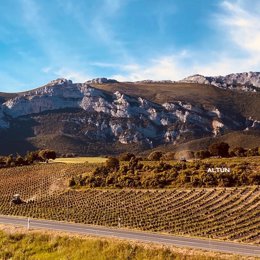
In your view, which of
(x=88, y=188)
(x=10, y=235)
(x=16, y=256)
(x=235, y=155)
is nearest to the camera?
(x=16, y=256)

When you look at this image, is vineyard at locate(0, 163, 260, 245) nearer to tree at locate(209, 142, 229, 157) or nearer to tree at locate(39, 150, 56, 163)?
tree at locate(39, 150, 56, 163)

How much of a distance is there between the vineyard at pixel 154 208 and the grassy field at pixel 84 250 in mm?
21207

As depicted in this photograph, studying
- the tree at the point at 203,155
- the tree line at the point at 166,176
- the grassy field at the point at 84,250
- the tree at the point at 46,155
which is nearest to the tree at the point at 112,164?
the tree line at the point at 166,176

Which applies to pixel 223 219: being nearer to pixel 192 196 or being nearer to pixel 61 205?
pixel 192 196

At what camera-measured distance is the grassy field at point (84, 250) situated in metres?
23.7

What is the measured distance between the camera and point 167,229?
50844 millimetres

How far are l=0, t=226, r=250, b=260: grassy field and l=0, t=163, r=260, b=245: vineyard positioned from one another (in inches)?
835

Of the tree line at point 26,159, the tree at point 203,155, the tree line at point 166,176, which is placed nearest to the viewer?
the tree line at point 166,176

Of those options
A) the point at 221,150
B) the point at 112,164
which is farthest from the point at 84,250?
the point at 221,150

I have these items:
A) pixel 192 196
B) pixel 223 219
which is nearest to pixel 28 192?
pixel 192 196

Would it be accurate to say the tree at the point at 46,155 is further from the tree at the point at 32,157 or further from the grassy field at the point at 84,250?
the grassy field at the point at 84,250

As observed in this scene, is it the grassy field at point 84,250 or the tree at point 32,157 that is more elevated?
the tree at point 32,157

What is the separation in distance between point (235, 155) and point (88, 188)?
52.7 metres

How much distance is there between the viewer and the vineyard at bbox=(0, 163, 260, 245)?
52.2m
